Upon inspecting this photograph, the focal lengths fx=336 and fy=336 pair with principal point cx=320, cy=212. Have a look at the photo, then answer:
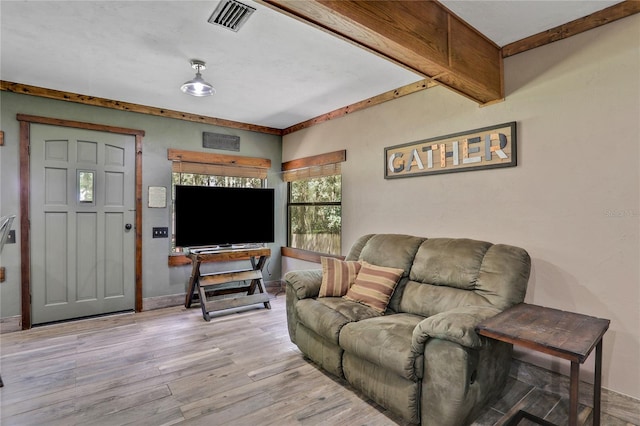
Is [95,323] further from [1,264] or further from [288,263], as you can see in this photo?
[288,263]

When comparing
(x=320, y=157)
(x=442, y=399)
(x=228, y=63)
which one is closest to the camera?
(x=442, y=399)

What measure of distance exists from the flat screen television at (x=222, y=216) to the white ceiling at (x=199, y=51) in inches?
43.8

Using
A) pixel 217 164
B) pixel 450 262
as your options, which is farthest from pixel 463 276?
pixel 217 164

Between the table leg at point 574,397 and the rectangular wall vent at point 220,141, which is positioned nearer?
the table leg at point 574,397

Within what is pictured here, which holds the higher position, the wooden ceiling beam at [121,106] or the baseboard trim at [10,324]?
the wooden ceiling beam at [121,106]

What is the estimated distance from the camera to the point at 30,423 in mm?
2008


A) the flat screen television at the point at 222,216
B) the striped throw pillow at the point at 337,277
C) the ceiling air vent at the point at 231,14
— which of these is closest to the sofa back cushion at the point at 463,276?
the striped throw pillow at the point at 337,277

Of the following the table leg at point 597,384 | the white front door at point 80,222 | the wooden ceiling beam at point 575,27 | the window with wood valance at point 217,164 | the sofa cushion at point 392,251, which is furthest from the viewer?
the window with wood valance at point 217,164

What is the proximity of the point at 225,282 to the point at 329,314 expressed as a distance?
2182 millimetres

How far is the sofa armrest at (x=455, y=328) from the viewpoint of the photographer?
5.78 feet

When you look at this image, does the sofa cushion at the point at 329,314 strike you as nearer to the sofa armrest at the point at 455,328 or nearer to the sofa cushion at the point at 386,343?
the sofa cushion at the point at 386,343

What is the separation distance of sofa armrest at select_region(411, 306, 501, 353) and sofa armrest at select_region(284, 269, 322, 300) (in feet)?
3.79

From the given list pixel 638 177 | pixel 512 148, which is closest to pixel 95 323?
pixel 512 148

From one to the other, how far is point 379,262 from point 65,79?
3.53m
